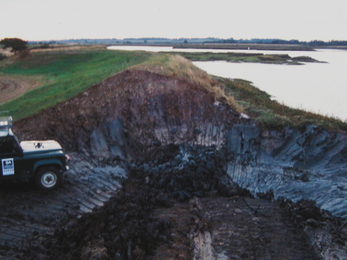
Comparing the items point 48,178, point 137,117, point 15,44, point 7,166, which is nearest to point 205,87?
point 137,117

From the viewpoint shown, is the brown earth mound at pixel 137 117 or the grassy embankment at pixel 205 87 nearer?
the brown earth mound at pixel 137 117

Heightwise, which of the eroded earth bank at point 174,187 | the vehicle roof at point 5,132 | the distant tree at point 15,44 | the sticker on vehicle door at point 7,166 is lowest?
the eroded earth bank at point 174,187

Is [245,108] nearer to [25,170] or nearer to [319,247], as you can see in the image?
[319,247]

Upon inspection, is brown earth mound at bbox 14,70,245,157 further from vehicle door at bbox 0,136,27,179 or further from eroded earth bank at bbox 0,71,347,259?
vehicle door at bbox 0,136,27,179

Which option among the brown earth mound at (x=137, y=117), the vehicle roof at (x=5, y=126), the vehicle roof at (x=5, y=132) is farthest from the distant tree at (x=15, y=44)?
the vehicle roof at (x=5, y=132)

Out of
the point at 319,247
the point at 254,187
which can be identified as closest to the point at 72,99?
the point at 254,187

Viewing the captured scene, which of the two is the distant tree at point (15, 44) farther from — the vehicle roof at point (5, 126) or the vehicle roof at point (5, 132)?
the vehicle roof at point (5, 132)
